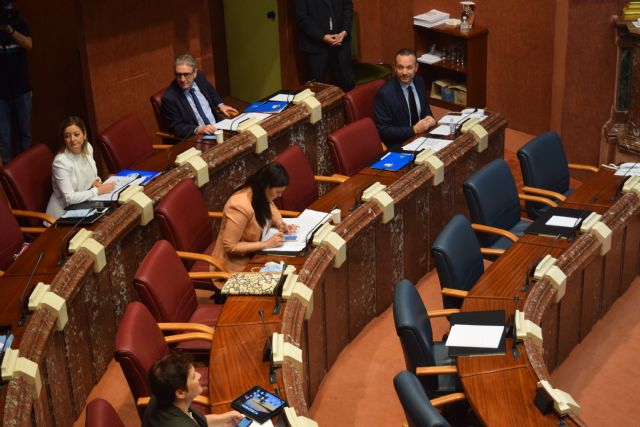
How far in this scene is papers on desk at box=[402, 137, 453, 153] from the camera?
673 centimetres

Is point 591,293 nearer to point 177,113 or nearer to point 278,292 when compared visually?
point 278,292

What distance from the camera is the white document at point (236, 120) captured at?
696cm

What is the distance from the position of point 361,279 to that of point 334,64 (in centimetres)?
331

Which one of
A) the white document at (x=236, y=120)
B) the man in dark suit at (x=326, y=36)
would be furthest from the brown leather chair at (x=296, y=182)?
the man in dark suit at (x=326, y=36)

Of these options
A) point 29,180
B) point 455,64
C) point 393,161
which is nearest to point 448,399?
point 393,161

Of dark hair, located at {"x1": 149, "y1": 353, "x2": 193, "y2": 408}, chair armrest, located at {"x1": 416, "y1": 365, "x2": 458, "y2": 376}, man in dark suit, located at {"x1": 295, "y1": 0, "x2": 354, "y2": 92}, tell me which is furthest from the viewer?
man in dark suit, located at {"x1": 295, "y1": 0, "x2": 354, "y2": 92}

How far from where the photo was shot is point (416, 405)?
3.88 m

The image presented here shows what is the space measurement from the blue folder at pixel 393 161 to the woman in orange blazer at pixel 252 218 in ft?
3.51

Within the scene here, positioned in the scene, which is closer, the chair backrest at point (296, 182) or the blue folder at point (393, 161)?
the chair backrest at point (296, 182)

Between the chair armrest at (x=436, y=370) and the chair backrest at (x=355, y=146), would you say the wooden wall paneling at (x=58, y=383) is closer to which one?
the chair armrest at (x=436, y=370)

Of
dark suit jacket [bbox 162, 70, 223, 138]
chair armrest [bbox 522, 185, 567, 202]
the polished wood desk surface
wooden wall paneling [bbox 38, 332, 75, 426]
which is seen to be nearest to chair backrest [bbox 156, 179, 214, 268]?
wooden wall paneling [bbox 38, 332, 75, 426]

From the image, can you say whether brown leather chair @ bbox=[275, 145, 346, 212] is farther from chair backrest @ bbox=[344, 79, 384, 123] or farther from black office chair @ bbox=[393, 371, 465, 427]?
black office chair @ bbox=[393, 371, 465, 427]

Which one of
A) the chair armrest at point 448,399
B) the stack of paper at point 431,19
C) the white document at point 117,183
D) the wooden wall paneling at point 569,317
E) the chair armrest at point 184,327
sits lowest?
the wooden wall paneling at point 569,317

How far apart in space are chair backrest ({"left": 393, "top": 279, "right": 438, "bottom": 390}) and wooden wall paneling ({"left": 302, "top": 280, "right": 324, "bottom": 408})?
57 centimetres
